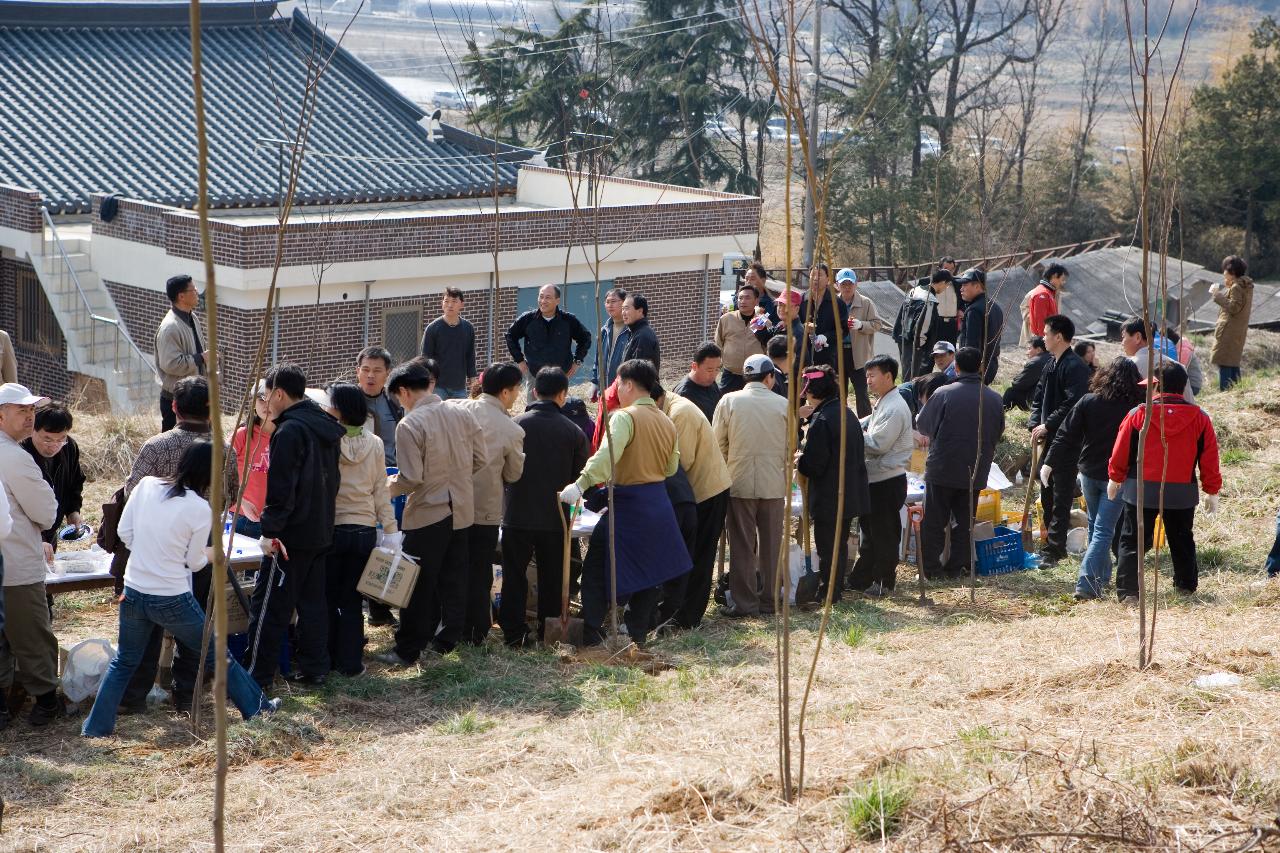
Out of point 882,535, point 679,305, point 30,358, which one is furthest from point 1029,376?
point 30,358

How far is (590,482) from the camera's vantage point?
23.9 feet

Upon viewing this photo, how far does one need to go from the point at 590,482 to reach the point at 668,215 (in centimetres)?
1595

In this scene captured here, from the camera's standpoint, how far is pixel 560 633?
7680 millimetres

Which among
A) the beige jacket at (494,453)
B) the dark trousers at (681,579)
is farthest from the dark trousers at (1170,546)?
the beige jacket at (494,453)

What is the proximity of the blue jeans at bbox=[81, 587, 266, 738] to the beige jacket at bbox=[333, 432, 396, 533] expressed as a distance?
977 mm

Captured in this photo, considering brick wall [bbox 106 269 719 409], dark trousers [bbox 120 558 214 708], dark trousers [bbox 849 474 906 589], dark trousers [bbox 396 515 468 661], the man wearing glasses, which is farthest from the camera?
brick wall [bbox 106 269 719 409]

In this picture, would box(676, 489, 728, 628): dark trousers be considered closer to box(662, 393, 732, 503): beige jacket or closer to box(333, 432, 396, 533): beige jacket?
box(662, 393, 732, 503): beige jacket

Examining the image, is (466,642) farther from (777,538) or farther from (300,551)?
(777,538)

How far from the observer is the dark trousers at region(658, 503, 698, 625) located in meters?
7.94

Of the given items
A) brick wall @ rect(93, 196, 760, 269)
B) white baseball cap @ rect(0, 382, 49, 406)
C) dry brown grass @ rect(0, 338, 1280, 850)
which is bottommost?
dry brown grass @ rect(0, 338, 1280, 850)

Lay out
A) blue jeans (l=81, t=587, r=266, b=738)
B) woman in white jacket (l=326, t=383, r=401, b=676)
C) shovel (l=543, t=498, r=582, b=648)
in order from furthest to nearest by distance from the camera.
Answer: shovel (l=543, t=498, r=582, b=648) → woman in white jacket (l=326, t=383, r=401, b=676) → blue jeans (l=81, t=587, r=266, b=738)

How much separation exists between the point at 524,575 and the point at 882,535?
2598 millimetres

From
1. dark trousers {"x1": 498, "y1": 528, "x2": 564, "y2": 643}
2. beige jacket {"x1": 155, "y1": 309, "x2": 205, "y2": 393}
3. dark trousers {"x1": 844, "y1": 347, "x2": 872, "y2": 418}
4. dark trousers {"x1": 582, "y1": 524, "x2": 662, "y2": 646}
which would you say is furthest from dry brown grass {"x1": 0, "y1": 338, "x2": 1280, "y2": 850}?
dark trousers {"x1": 844, "y1": 347, "x2": 872, "y2": 418}

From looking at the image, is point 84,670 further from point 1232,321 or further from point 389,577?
point 1232,321
